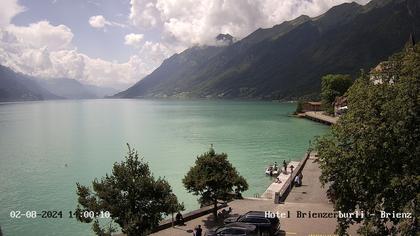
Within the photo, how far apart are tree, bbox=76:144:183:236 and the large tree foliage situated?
34.4ft

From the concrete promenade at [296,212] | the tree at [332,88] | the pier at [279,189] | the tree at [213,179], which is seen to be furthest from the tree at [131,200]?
the tree at [332,88]

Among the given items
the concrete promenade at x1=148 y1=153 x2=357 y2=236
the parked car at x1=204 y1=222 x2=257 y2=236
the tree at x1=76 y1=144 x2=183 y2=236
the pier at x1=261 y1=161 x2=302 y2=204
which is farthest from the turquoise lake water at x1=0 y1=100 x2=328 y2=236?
the parked car at x1=204 y1=222 x2=257 y2=236

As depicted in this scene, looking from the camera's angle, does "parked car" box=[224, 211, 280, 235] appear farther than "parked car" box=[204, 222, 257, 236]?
Yes

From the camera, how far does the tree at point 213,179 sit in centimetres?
3447

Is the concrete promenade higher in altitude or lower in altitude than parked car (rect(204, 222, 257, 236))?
lower

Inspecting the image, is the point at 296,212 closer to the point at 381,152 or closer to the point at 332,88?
the point at 381,152

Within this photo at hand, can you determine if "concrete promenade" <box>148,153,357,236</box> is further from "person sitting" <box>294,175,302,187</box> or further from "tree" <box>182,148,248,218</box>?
"tree" <box>182,148,248,218</box>

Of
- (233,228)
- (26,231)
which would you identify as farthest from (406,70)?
(26,231)

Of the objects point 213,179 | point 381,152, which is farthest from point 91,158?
point 381,152

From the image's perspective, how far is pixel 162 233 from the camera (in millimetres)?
32062

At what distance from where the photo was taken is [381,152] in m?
20.8

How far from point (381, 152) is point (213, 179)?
16.3 m

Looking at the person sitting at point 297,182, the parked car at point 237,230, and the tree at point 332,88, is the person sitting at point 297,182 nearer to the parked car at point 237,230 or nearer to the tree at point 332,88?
the parked car at point 237,230

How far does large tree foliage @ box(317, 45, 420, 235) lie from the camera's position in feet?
64.8
